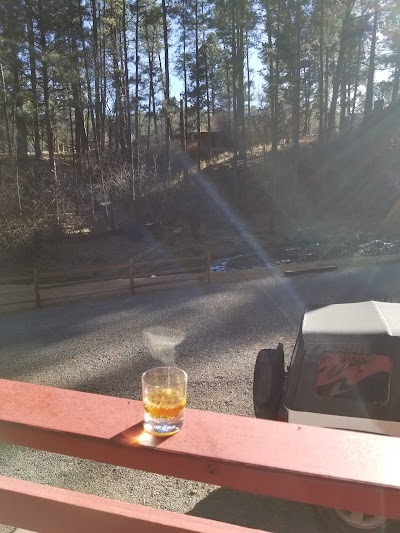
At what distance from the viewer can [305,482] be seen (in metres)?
0.98

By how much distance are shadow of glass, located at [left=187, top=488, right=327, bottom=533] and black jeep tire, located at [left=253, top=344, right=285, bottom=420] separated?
751 millimetres

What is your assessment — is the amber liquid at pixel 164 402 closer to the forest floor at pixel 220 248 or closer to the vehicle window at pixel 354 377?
the vehicle window at pixel 354 377

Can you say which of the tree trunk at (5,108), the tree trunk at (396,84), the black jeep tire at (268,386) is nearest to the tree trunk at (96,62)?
the tree trunk at (5,108)

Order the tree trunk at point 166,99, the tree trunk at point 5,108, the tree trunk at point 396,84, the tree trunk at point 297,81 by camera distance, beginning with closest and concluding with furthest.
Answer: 1. the tree trunk at point 5,108
2. the tree trunk at point 166,99
3. the tree trunk at point 297,81
4. the tree trunk at point 396,84

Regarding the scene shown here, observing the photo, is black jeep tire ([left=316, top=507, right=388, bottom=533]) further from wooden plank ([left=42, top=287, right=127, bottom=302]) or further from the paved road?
wooden plank ([left=42, top=287, right=127, bottom=302])

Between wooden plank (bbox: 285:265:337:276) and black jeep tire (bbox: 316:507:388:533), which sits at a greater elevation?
black jeep tire (bbox: 316:507:388:533)

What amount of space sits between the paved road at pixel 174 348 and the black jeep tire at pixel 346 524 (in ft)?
0.98

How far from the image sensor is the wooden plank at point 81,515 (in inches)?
41.4

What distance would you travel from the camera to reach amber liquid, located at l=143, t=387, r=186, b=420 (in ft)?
3.97

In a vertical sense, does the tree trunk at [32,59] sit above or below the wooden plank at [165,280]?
above

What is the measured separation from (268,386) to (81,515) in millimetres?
2489

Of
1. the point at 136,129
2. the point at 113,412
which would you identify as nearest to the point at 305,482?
the point at 113,412

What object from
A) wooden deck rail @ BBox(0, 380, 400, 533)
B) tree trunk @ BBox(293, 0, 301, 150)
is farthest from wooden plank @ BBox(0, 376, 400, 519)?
tree trunk @ BBox(293, 0, 301, 150)

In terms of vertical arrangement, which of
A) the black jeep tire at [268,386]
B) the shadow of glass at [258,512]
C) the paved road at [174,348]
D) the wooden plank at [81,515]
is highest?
the wooden plank at [81,515]
